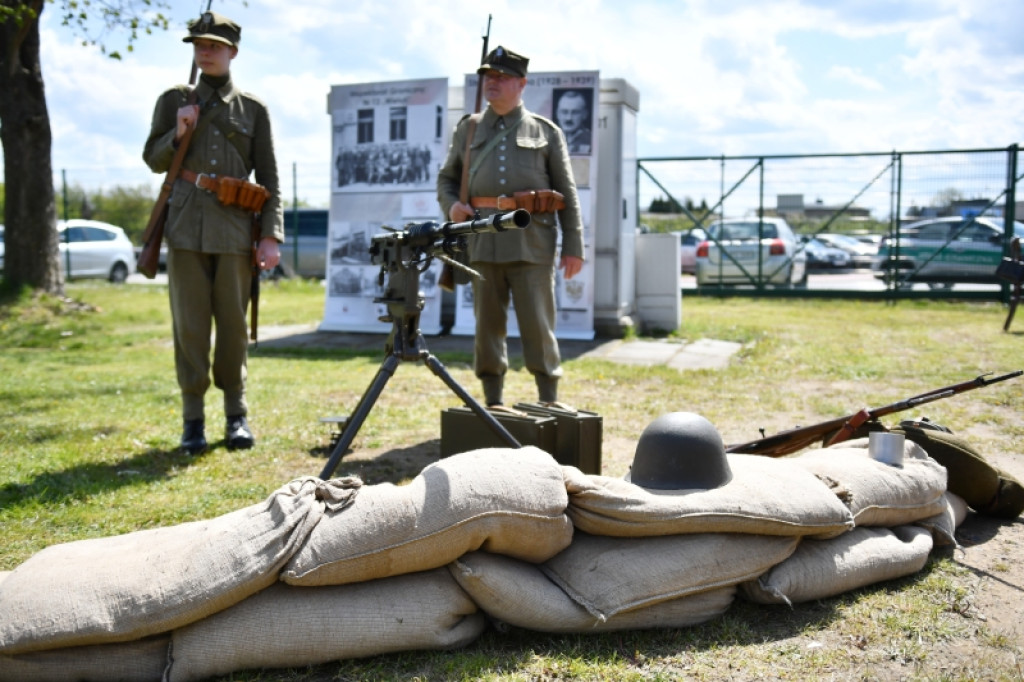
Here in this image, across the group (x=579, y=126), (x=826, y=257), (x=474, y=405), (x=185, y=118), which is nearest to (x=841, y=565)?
(x=474, y=405)

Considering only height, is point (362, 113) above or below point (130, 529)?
above

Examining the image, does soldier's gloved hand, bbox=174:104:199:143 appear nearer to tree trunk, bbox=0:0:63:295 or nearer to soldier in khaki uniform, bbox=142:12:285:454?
soldier in khaki uniform, bbox=142:12:285:454

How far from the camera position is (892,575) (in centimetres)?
331

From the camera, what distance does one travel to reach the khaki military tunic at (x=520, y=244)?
17.4 feet

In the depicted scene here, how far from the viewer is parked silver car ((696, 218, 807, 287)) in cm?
1842

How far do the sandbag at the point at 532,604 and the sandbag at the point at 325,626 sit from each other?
0.08m

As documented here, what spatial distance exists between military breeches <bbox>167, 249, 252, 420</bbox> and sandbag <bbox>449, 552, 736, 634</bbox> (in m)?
2.88

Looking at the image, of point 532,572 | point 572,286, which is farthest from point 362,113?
point 532,572

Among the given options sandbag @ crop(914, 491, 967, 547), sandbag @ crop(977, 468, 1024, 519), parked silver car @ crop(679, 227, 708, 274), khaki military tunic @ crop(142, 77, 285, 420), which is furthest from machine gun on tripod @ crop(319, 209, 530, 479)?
parked silver car @ crop(679, 227, 708, 274)

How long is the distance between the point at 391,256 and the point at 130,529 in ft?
5.19

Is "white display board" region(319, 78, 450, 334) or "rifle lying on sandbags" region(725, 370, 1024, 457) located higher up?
"white display board" region(319, 78, 450, 334)

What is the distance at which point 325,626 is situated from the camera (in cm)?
266

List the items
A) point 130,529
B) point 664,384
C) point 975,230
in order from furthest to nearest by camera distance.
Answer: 1. point 975,230
2. point 664,384
3. point 130,529

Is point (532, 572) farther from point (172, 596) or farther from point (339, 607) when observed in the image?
point (172, 596)
